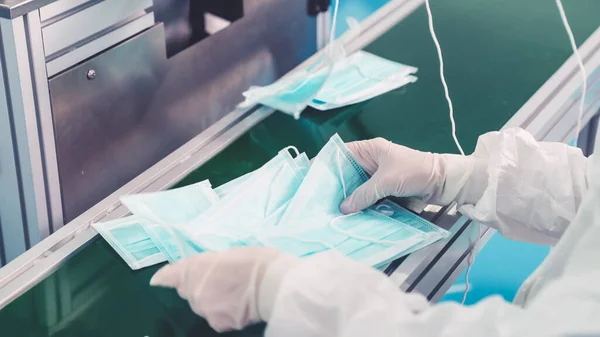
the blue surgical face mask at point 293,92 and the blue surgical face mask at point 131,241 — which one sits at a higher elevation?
the blue surgical face mask at point 293,92

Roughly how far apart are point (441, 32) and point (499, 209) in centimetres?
73

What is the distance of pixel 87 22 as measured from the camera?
1.71 m

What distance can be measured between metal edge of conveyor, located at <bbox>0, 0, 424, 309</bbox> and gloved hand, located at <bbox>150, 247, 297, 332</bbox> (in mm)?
249

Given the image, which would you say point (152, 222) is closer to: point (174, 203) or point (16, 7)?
point (174, 203)

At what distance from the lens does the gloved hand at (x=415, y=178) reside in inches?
48.8

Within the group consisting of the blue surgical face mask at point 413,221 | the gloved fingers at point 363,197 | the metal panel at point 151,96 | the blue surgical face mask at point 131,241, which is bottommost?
the metal panel at point 151,96

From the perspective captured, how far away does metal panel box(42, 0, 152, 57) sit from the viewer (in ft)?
5.35

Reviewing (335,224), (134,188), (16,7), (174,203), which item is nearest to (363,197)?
(335,224)

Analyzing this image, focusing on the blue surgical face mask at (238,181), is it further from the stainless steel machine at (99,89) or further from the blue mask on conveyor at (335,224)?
the stainless steel machine at (99,89)

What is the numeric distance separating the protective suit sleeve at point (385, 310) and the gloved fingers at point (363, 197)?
0.29 metres

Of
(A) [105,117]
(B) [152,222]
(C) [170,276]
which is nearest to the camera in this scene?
(C) [170,276]

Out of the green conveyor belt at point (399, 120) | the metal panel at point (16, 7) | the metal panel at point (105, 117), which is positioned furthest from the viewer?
the metal panel at point (105, 117)

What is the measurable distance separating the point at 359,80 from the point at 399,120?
0.15 metres

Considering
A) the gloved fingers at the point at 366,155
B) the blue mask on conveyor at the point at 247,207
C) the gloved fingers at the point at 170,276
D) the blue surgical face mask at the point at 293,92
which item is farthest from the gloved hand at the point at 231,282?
the blue surgical face mask at the point at 293,92
